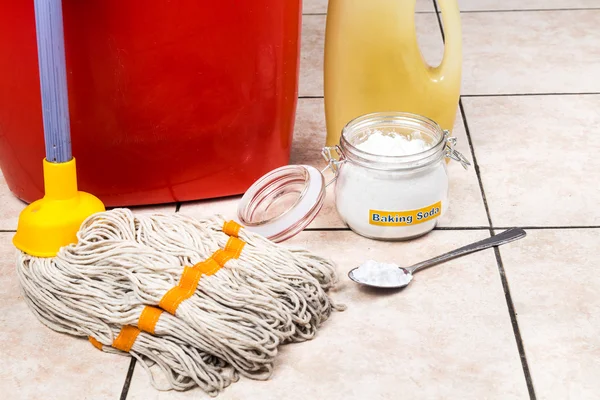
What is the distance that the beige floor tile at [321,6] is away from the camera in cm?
→ 204

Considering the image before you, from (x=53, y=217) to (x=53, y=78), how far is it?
167mm

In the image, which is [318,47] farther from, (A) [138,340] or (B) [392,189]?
(A) [138,340]

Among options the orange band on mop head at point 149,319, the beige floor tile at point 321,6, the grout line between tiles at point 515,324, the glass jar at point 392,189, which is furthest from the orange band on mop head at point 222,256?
the beige floor tile at point 321,6

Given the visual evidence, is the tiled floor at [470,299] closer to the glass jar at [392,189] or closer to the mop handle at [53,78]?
the glass jar at [392,189]

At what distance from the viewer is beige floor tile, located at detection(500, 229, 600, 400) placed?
39.6 inches

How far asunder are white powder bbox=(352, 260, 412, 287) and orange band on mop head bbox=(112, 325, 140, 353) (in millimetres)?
283

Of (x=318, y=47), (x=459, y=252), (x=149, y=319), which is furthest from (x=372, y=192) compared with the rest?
(x=318, y=47)

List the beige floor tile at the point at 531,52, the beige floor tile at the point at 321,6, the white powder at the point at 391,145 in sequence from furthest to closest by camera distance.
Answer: the beige floor tile at the point at 321,6 < the beige floor tile at the point at 531,52 < the white powder at the point at 391,145

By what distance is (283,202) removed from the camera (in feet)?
4.40

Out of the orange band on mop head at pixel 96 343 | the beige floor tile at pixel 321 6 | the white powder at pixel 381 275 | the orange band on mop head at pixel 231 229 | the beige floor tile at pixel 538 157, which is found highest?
the beige floor tile at pixel 321 6

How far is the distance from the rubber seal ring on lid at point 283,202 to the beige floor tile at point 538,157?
10.4 inches

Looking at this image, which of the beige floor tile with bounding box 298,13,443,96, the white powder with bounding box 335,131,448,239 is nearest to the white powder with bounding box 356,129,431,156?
the white powder with bounding box 335,131,448,239

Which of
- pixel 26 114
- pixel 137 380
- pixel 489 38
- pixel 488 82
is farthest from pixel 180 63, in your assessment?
pixel 489 38

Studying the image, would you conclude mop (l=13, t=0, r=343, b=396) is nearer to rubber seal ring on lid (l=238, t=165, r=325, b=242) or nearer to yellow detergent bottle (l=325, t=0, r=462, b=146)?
rubber seal ring on lid (l=238, t=165, r=325, b=242)
